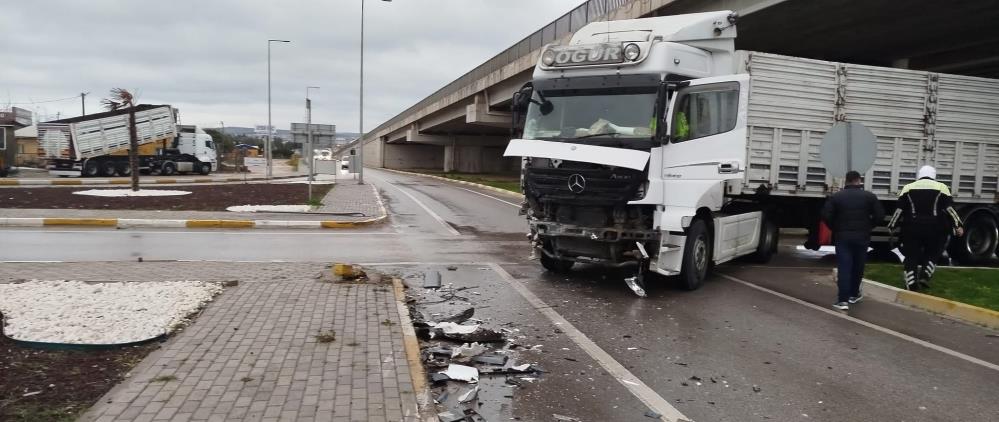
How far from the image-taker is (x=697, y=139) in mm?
8453

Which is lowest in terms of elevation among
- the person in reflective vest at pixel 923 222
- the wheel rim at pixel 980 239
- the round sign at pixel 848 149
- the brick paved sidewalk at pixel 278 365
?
the brick paved sidewalk at pixel 278 365

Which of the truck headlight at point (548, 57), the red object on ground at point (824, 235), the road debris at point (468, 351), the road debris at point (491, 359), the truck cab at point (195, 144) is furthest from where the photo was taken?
the truck cab at point (195, 144)

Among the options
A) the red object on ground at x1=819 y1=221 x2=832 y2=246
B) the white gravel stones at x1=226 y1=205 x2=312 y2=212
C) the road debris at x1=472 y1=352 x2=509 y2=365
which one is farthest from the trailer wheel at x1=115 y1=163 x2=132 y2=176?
the road debris at x1=472 y1=352 x2=509 y2=365

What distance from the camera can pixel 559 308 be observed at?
758 cm

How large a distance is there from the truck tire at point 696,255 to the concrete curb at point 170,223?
31.3 feet

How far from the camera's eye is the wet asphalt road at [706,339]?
471 cm

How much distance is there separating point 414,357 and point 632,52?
521 cm

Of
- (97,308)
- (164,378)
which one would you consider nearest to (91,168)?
(97,308)

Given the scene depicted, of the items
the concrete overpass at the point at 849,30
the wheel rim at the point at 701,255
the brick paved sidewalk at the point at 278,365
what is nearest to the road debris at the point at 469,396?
the brick paved sidewalk at the point at 278,365

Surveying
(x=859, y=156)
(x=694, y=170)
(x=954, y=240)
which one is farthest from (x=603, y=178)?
(x=954, y=240)

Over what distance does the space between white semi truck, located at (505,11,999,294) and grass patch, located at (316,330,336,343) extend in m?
3.81

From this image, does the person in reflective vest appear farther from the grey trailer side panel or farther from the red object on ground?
the red object on ground

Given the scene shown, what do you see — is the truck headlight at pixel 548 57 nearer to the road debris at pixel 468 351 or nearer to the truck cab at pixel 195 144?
the road debris at pixel 468 351

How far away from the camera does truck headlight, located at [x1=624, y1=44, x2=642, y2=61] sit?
27.6 feet
